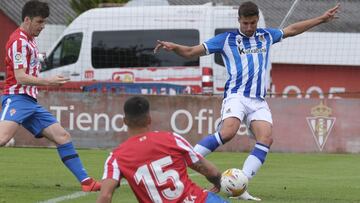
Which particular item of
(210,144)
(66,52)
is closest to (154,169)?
(210,144)

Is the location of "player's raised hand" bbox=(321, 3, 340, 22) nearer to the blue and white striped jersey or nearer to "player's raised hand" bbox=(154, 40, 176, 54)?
the blue and white striped jersey

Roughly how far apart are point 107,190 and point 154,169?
324mm

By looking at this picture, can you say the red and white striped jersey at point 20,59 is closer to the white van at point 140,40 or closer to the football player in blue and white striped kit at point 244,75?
the football player in blue and white striped kit at point 244,75

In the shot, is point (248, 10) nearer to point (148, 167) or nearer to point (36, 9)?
point (36, 9)

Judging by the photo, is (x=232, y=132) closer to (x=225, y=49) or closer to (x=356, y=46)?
(x=225, y=49)

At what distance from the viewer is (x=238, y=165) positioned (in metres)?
14.9

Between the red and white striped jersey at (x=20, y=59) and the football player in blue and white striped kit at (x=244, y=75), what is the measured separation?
1.55 m

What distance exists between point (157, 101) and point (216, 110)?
113 centimetres

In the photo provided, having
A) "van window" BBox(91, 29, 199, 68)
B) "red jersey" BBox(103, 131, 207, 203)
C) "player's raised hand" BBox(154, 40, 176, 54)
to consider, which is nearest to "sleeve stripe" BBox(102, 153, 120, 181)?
"red jersey" BBox(103, 131, 207, 203)

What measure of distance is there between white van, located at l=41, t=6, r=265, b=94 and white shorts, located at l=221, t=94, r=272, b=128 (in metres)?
14.6

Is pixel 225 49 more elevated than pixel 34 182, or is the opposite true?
pixel 225 49

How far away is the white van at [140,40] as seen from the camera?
25.0 metres

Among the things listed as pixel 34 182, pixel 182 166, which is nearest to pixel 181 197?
pixel 182 166

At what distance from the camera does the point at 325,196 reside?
10172 mm
